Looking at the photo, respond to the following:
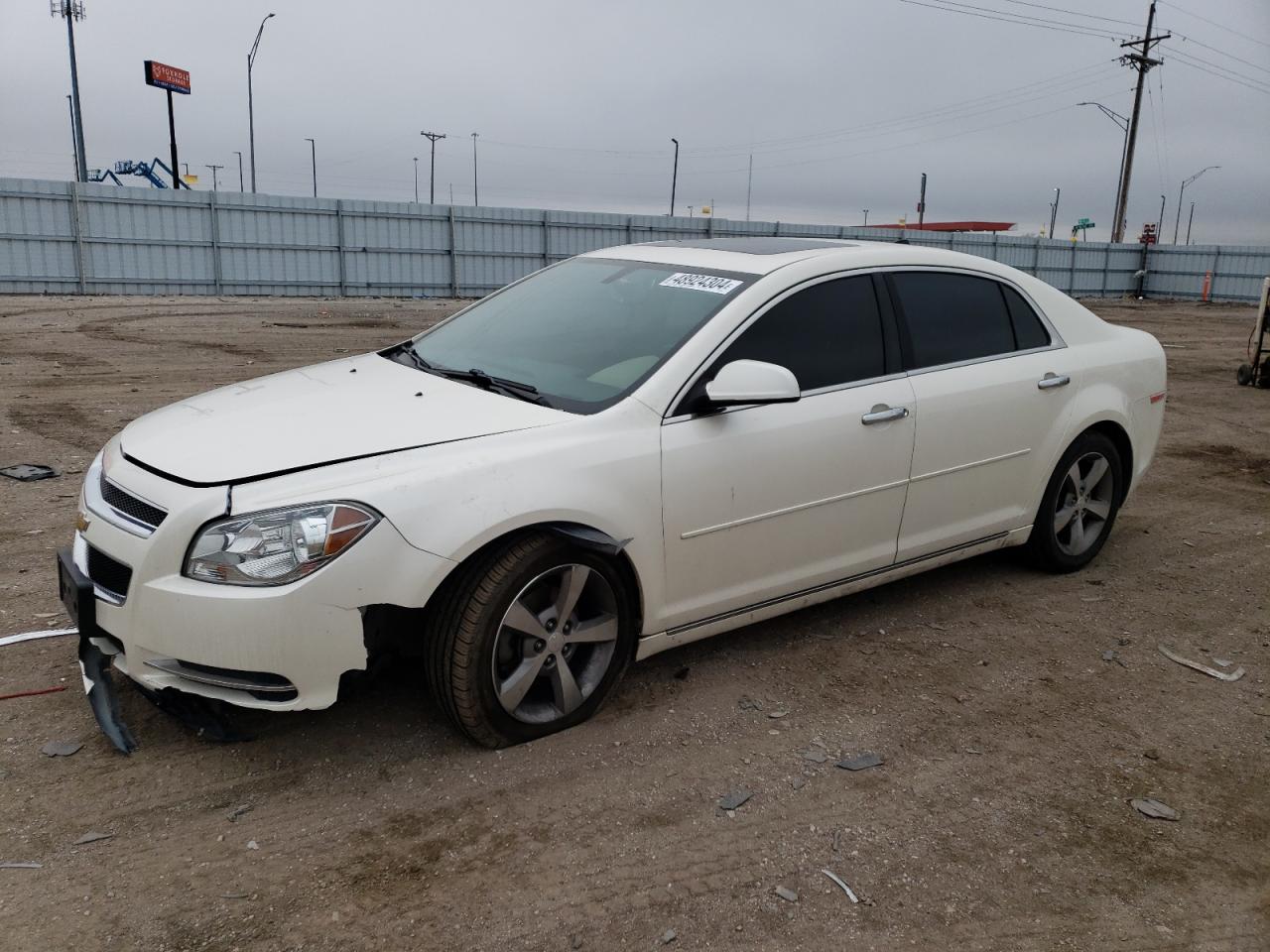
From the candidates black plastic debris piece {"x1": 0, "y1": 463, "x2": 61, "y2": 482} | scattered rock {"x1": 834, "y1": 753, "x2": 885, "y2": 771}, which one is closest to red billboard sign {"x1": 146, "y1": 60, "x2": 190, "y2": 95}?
black plastic debris piece {"x1": 0, "y1": 463, "x2": 61, "y2": 482}

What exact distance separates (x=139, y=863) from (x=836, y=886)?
1919 millimetres

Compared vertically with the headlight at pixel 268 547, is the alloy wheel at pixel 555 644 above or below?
below

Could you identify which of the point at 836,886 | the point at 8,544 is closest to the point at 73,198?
the point at 8,544

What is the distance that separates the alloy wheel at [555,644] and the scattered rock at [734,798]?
0.62 m

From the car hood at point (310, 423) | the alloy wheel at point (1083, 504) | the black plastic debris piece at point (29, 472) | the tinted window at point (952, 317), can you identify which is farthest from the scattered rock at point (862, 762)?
the black plastic debris piece at point (29, 472)

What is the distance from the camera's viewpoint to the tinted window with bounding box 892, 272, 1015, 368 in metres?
4.44

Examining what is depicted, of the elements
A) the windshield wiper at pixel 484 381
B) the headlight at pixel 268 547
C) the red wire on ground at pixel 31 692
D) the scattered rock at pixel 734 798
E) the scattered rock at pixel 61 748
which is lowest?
the scattered rock at pixel 734 798

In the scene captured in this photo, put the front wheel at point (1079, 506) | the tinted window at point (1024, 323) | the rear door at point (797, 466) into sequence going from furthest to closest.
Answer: the front wheel at point (1079, 506) → the tinted window at point (1024, 323) → the rear door at point (797, 466)

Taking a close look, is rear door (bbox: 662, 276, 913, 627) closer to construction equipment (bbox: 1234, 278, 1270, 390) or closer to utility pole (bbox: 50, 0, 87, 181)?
construction equipment (bbox: 1234, 278, 1270, 390)

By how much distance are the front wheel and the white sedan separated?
3cm

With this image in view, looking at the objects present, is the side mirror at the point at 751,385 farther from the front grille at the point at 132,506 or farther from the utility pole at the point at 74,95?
the utility pole at the point at 74,95

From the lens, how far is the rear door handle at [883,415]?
408 cm

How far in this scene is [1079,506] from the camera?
17.2 ft

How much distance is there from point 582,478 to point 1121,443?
11.0 ft
